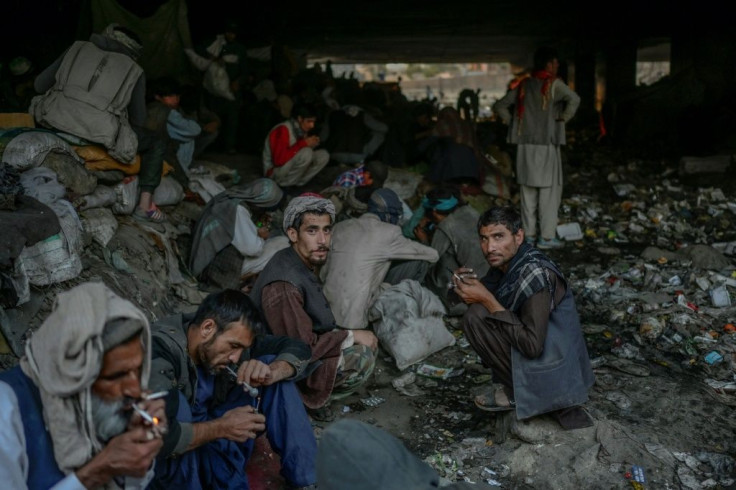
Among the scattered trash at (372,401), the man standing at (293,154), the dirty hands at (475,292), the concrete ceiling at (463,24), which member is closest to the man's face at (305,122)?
the man standing at (293,154)

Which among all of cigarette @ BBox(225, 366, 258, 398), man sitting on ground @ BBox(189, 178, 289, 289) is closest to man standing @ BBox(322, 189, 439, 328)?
man sitting on ground @ BBox(189, 178, 289, 289)

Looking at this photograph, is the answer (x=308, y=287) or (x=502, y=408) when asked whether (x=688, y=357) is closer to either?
(x=502, y=408)

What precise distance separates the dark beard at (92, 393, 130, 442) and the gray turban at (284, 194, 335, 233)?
6.98ft

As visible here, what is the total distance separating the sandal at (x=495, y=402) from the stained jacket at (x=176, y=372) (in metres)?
1.09

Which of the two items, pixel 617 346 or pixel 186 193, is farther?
pixel 186 193

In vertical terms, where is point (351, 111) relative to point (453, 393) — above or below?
above

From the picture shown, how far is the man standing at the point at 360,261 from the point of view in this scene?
4.80 m

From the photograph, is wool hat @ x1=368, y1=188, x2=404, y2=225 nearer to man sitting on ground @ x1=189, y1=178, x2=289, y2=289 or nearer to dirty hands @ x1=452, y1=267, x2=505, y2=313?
man sitting on ground @ x1=189, y1=178, x2=289, y2=289

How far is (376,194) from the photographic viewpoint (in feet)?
19.1

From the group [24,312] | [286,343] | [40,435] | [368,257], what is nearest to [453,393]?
[368,257]

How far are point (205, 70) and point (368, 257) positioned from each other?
4700 millimetres

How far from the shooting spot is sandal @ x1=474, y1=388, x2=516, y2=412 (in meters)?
3.75

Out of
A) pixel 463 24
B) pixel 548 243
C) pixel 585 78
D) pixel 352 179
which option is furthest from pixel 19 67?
pixel 585 78

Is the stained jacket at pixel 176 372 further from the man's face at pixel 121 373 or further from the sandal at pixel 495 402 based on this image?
the sandal at pixel 495 402
